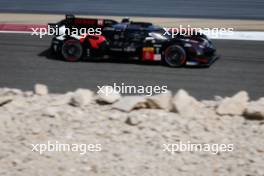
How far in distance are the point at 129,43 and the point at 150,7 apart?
912 cm

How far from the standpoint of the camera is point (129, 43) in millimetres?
14586

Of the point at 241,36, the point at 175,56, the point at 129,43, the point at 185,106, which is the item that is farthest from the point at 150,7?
the point at 185,106

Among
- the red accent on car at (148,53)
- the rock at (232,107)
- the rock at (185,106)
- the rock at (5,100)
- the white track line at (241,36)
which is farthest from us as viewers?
the white track line at (241,36)

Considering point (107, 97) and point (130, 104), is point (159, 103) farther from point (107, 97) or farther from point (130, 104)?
point (107, 97)

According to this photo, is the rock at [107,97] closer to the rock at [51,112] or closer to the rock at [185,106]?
the rock at [51,112]

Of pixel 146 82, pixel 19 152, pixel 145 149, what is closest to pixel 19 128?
pixel 19 152

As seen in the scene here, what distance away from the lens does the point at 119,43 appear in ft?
48.1

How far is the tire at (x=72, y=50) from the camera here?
15117 millimetres

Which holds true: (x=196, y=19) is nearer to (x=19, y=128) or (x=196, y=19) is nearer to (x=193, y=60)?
(x=193, y=60)

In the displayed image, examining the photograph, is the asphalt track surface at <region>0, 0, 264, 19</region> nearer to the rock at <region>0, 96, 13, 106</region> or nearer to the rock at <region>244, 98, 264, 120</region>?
the rock at <region>0, 96, 13, 106</region>

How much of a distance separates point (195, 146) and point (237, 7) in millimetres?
16678

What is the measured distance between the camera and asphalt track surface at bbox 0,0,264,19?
2227 centimetres

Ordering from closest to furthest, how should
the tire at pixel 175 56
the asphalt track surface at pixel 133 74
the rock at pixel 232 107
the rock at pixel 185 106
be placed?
the rock at pixel 185 106, the rock at pixel 232 107, the asphalt track surface at pixel 133 74, the tire at pixel 175 56

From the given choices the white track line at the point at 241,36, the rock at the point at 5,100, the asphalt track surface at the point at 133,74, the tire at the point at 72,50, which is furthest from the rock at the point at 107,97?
the white track line at the point at 241,36
